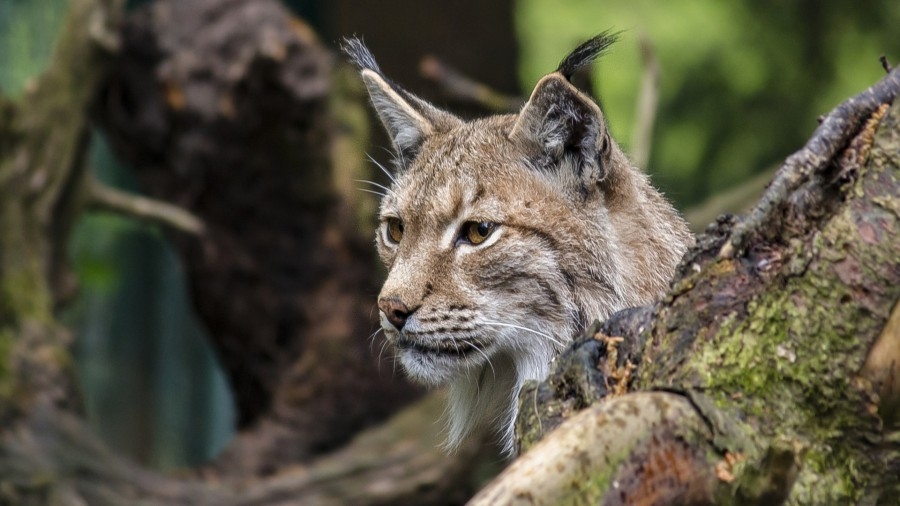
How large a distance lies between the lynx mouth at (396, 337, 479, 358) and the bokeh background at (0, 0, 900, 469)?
234 inches

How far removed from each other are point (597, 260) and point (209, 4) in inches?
192

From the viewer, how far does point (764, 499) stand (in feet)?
6.57

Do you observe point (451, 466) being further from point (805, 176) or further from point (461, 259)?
point (805, 176)

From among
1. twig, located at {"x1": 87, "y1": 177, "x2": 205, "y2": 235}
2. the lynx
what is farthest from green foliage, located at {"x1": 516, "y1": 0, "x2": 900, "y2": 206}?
the lynx

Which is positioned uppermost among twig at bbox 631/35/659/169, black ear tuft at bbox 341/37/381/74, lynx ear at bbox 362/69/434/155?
twig at bbox 631/35/659/169

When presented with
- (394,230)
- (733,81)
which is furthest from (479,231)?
(733,81)

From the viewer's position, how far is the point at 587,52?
10.3 feet

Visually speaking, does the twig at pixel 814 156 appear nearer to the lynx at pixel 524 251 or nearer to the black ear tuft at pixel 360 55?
the lynx at pixel 524 251

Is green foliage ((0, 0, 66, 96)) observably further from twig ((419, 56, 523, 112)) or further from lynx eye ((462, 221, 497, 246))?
lynx eye ((462, 221, 497, 246))

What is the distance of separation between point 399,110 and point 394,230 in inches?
21.7

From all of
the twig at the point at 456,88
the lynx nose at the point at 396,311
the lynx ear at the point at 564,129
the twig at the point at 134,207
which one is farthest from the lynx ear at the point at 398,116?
the twig at the point at 134,207

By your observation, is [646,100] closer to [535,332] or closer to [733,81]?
[733,81]

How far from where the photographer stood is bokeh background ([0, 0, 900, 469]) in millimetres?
9453

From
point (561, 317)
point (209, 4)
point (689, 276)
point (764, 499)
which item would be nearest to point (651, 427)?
point (764, 499)
